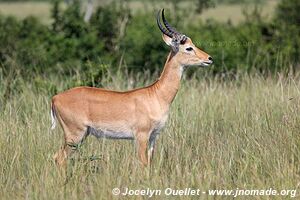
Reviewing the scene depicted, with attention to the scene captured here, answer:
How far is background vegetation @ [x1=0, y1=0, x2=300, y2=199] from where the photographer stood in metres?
6.34

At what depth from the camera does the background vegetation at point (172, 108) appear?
634 cm

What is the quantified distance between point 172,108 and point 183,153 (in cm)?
210

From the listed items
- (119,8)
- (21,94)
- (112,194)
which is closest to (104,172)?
(112,194)

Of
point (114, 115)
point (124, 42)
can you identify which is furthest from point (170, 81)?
point (124, 42)

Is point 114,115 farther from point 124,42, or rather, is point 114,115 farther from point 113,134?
point 124,42

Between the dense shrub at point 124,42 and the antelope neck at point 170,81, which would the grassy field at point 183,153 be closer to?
the antelope neck at point 170,81

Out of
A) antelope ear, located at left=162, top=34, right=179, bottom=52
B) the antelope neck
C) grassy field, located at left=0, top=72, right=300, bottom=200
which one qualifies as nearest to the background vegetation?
grassy field, located at left=0, top=72, right=300, bottom=200

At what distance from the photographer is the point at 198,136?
792 cm

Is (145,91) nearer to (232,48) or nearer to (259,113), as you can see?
(259,113)

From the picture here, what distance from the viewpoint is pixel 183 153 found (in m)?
7.23

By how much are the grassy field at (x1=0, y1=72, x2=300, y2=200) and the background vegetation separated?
0.04ft

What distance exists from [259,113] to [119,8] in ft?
25.1

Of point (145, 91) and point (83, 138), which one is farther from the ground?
point (145, 91)

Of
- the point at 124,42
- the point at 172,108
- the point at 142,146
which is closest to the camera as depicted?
the point at 142,146
